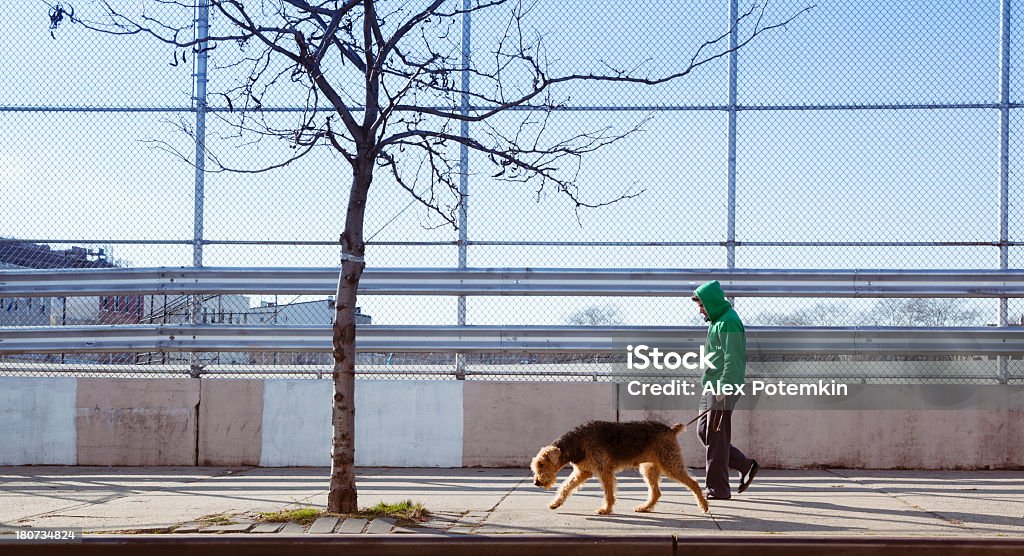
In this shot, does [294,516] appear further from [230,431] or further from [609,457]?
[230,431]

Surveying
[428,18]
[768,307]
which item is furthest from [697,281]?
[428,18]

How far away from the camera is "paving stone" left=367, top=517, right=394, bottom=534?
6281 millimetres

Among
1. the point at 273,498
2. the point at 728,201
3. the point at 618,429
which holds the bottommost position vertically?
the point at 273,498

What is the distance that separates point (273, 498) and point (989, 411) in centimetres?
724

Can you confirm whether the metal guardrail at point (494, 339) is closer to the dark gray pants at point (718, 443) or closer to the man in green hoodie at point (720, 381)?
the man in green hoodie at point (720, 381)

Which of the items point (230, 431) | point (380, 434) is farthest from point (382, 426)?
point (230, 431)

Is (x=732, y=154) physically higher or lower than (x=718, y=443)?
higher

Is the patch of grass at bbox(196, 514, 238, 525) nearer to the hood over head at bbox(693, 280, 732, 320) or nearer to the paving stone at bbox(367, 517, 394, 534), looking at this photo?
the paving stone at bbox(367, 517, 394, 534)

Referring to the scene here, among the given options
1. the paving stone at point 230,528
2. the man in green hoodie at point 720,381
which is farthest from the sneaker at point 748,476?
the paving stone at point 230,528

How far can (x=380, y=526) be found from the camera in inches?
254

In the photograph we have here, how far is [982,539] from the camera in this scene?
5742 millimetres

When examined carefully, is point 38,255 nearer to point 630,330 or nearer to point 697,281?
point 630,330

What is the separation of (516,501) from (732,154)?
14.9 ft

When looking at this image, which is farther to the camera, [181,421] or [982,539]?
[181,421]
